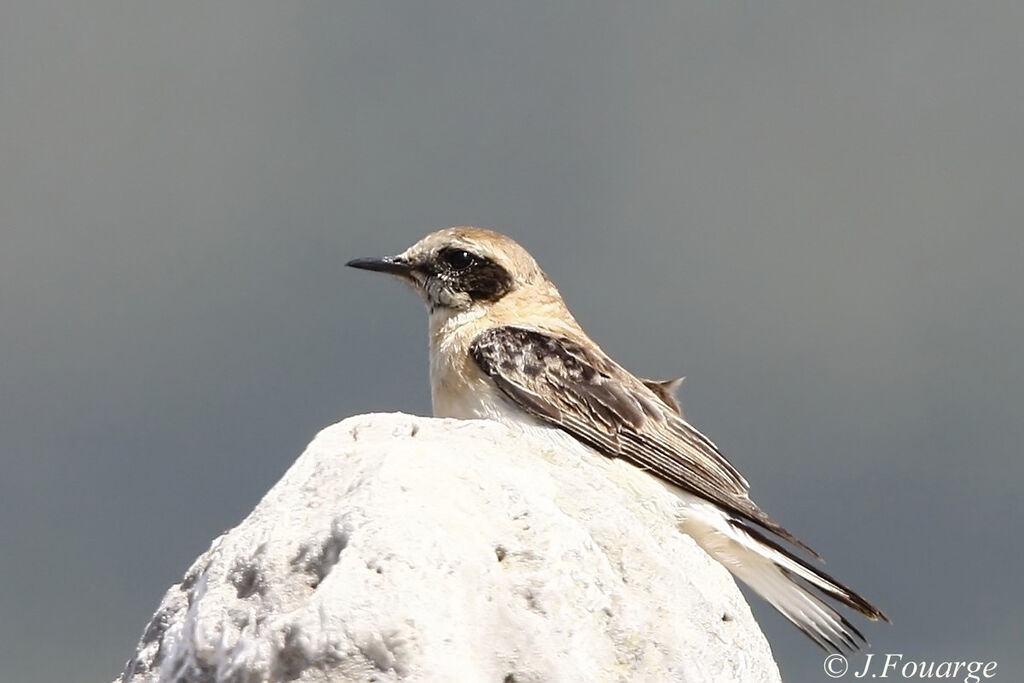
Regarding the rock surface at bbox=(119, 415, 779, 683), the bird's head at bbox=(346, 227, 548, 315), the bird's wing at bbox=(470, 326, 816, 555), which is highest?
the bird's head at bbox=(346, 227, 548, 315)

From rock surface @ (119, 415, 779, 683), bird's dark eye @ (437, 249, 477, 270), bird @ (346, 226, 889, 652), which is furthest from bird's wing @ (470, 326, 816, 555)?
rock surface @ (119, 415, 779, 683)

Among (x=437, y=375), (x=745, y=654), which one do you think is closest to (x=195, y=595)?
(x=745, y=654)

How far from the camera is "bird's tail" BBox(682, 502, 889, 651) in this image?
939cm

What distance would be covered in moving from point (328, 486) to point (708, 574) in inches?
74.0

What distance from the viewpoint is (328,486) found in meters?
6.08

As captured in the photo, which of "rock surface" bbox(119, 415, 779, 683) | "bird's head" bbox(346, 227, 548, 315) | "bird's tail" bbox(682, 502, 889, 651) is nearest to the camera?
"rock surface" bbox(119, 415, 779, 683)

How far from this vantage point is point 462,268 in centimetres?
1138

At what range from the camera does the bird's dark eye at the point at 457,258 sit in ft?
37.3

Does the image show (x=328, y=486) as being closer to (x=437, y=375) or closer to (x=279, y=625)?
(x=279, y=625)

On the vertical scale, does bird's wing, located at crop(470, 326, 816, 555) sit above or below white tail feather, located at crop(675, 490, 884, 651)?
above

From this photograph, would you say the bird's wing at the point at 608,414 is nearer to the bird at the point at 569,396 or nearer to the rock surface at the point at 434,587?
the bird at the point at 569,396

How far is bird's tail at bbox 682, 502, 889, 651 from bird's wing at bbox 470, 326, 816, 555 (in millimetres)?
153

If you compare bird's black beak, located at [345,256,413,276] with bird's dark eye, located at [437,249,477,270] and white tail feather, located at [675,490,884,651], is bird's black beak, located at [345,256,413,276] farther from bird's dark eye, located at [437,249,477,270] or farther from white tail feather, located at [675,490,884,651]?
white tail feather, located at [675,490,884,651]

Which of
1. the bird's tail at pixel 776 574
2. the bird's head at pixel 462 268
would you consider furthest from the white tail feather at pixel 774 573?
the bird's head at pixel 462 268
